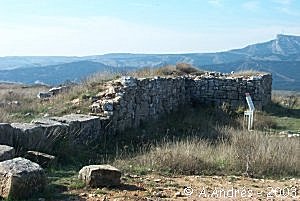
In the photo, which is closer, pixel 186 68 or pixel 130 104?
pixel 130 104

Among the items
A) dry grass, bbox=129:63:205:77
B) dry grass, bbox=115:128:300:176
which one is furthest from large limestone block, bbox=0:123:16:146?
dry grass, bbox=129:63:205:77

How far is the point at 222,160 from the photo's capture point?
9000mm

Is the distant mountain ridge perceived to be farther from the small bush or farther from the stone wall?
the stone wall

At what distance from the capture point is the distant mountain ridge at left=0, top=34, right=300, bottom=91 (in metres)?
78.4

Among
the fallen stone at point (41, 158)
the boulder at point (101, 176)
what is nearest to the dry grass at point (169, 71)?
the fallen stone at point (41, 158)

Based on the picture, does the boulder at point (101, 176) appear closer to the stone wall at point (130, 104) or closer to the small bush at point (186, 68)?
the stone wall at point (130, 104)

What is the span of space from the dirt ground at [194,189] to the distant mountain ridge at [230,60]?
204 ft

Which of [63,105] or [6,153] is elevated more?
[6,153]

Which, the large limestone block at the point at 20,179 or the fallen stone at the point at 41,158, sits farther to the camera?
the fallen stone at the point at 41,158

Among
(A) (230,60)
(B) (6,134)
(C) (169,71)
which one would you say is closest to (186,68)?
(C) (169,71)

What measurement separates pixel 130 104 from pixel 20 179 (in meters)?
7.99

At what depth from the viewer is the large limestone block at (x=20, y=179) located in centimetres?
607

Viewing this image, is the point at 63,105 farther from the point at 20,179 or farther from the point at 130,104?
the point at 20,179

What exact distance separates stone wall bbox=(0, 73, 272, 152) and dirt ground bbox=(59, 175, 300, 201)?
92.4 inches
